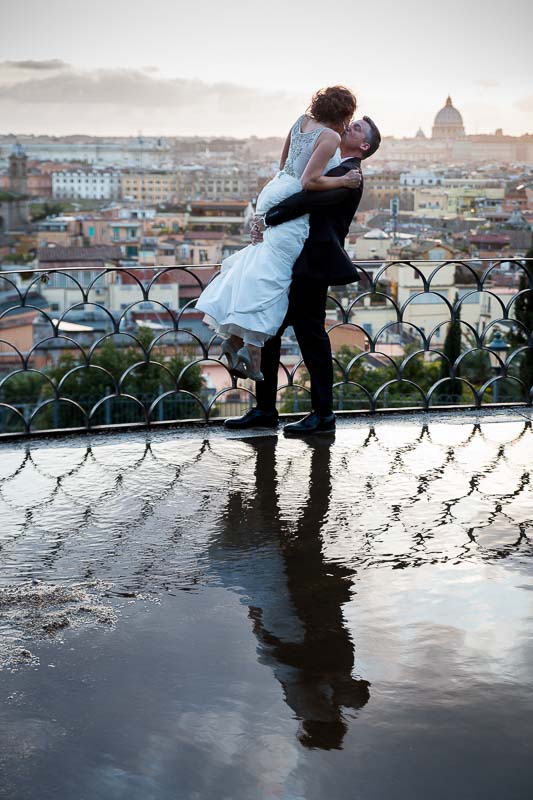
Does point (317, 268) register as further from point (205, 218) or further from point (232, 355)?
point (205, 218)

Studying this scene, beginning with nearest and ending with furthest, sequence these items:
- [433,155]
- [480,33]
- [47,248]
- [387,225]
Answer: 1. [47,248]
2. [387,225]
3. [480,33]
4. [433,155]

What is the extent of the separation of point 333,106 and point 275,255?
0.42m

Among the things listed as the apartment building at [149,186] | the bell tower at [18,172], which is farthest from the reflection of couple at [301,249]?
the apartment building at [149,186]

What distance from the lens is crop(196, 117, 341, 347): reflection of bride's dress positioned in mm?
2873

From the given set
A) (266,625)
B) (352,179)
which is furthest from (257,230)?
(266,625)

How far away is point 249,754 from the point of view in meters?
1.35

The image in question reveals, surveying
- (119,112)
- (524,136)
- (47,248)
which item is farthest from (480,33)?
(47,248)

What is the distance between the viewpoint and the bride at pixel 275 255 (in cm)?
282

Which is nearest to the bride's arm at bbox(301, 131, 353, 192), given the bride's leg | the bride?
the bride

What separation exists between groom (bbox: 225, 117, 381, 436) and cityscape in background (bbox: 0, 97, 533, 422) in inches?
1049

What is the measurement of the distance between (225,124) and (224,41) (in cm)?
722

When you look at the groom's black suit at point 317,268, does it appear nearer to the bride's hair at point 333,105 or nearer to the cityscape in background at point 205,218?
the bride's hair at point 333,105

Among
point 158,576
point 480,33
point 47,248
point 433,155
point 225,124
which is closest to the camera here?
point 158,576

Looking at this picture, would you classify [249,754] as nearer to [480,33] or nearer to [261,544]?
[261,544]
